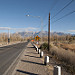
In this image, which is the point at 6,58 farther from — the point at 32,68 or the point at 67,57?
the point at 67,57

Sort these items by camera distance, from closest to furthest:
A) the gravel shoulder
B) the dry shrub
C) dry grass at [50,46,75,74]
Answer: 1. the gravel shoulder
2. dry grass at [50,46,75,74]
3. the dry shrub

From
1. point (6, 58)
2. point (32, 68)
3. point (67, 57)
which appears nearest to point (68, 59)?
point (67, 57)

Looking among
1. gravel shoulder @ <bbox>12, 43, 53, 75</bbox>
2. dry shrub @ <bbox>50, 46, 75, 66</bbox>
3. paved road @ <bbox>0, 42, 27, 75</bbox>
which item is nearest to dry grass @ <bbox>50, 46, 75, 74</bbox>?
dry shrub @ <bbox>50, 46, 75, 66</bbox>

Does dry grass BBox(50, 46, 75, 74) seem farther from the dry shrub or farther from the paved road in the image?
the paved road

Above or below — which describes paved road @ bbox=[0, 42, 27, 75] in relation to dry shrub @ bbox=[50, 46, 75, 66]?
below

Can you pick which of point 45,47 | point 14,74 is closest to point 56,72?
point 14,74

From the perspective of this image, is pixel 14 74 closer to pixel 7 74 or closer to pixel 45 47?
pixel 7 74

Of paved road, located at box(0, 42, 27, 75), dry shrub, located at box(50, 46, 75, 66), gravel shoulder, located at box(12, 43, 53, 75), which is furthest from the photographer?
dry shrub, located at box(50, 46, 75, 66)

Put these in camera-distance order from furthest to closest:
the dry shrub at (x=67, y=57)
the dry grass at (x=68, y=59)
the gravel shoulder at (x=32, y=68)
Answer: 1. the dry shrub at (x=67, y=57)
2. the dry grass at (x=68, y=59)
3. the gravel shoulder at (x=32, y=68)

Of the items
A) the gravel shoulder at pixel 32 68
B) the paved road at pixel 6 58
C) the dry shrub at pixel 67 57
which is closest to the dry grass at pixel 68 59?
the dry shrub at pixel 67 57

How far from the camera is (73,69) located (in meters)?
7.16

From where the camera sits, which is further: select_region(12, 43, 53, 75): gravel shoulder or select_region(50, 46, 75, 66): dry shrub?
select_region(50, 46, 75, 66): dry shrub

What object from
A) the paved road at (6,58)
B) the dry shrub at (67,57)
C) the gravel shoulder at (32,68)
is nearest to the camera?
the gravel shoulder at (32,68)

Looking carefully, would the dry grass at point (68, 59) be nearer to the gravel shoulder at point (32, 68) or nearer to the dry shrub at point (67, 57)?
the dry shrub at point (67, 57)
